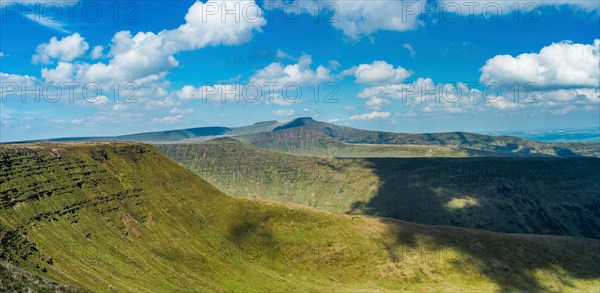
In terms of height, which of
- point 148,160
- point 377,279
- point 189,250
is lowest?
point 377,279

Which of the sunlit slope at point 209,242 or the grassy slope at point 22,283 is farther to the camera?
the sunlit slope at point 209,242

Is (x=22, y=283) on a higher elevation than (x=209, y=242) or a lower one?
higher

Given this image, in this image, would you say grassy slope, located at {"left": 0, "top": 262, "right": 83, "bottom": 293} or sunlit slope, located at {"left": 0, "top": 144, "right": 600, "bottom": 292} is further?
sunlit slope, located at {"left": 0, "top": 144, "right": 600, "bottom": 292}

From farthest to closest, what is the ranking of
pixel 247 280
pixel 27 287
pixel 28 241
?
1. pixel 247 280
2. pixel 28 241
3. pixel 27 287

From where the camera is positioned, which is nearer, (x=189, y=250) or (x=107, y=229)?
(x=107, y=229)

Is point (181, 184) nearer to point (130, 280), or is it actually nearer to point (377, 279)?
point (130, 280)

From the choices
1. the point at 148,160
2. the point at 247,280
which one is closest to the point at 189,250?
the point at 247,280

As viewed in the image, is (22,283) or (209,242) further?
(209,242)

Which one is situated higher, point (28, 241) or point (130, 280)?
point (28, 241)
